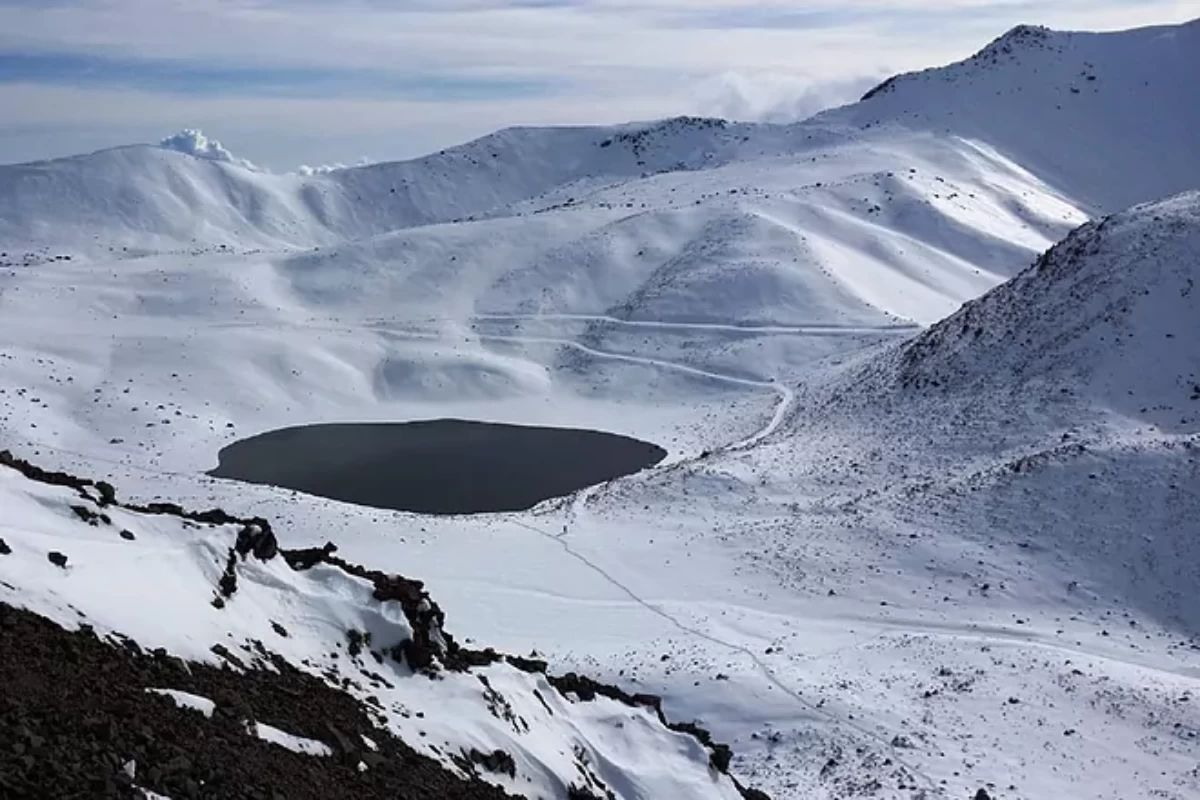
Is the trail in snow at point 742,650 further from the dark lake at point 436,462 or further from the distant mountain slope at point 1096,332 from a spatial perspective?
the distant mountain slope at point 1096,332

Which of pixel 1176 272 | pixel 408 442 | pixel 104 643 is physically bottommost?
pixel 408 442

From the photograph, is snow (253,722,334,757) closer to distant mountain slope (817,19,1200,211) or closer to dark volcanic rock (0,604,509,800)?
dark volcanic rock (0,604,509,800)

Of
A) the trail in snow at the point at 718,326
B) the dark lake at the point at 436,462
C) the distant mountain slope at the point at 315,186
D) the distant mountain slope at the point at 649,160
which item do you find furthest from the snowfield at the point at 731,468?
the distant mountain slope at the point at 315,186

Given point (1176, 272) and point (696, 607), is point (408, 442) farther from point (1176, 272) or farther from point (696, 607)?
point (1176, 272)

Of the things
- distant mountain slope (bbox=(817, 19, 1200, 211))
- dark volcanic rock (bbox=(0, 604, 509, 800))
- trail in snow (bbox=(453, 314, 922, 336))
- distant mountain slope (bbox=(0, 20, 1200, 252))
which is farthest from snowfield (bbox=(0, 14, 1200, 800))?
distant mountain slope (bbox=(0, 20, 1200, 252))

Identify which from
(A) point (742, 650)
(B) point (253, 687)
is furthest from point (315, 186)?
(B) point (253, 687)

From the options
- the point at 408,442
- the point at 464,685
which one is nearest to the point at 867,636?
the point at 464,685

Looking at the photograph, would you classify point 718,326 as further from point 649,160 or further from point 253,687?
point 649,160
